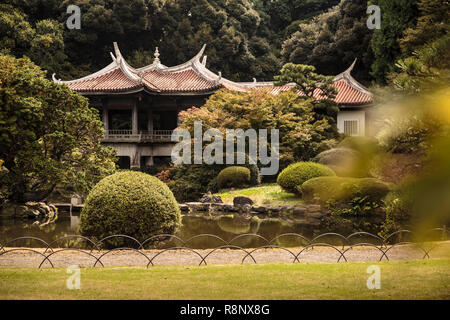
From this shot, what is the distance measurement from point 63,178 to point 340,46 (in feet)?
79.1

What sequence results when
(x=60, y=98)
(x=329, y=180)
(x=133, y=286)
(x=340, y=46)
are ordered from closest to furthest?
(x=133, y=286) → (x=60, y=98) → (x=329, y=180) → (x=340, y=46)

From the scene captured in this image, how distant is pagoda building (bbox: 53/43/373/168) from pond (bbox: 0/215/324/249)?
9483 millimetres

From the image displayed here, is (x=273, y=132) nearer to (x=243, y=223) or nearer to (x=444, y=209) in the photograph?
(x=243, y=223)

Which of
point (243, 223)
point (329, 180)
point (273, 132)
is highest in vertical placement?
point (273, 132)

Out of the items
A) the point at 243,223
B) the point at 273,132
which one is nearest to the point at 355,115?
the point at 273,132

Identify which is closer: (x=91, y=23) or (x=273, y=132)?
(x=273, y=132)

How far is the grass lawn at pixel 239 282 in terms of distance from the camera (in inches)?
169

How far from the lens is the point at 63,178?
1167cm

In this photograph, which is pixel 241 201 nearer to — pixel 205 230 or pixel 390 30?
pixel 205 230

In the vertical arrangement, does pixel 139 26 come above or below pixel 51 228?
above

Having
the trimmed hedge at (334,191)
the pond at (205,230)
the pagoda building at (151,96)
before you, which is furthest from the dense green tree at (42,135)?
the pagoda building at (151,96)

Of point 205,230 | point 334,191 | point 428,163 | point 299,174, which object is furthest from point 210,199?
point 428,163

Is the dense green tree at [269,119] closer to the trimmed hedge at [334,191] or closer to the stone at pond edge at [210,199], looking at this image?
the stone at pond edge at [210,199]

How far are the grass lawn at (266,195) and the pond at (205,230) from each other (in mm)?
1705
